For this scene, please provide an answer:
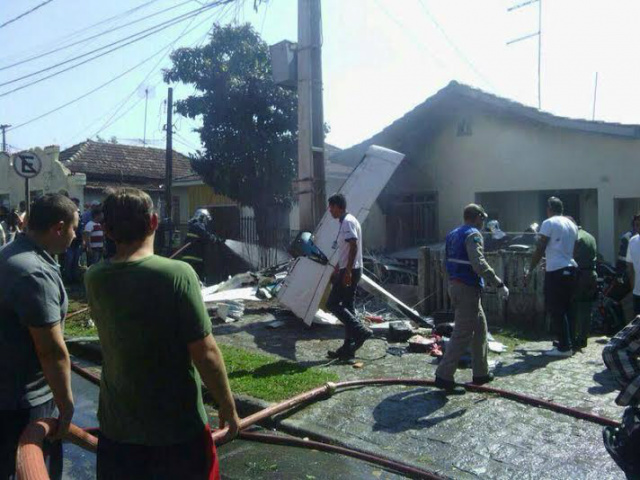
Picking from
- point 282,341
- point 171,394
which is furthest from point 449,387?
point 171,394

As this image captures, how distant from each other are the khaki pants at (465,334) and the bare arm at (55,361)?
3.64m

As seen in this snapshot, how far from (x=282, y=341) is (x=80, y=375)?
2.58 m

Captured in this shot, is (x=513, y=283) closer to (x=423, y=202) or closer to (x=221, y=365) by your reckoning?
(x=423, y=202)

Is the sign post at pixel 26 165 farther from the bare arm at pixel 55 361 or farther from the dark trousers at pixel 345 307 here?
the bare arm at pixel 55 361

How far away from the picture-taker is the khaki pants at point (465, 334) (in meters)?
5.47

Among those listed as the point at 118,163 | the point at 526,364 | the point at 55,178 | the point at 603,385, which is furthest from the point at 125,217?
the point at 118,163

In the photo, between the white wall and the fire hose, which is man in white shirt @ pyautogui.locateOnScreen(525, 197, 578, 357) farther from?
the white wall

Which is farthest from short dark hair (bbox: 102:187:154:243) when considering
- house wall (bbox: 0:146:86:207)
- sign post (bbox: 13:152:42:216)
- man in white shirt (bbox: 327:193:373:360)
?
house wall (bbox: 0:146:86:207)

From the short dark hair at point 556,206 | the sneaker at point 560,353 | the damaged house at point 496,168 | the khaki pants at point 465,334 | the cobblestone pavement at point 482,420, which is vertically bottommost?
the cobblestone pavement at point 482,420

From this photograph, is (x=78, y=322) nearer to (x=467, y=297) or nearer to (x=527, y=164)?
(x=467, y=297)

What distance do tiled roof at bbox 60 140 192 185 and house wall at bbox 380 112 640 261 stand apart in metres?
15.0

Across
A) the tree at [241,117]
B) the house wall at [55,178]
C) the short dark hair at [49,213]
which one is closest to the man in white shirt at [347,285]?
the short dark hair at [49,213]

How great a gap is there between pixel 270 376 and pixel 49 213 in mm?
3771

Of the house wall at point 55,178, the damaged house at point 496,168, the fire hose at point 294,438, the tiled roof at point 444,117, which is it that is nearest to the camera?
the fire hose at point 294,438
